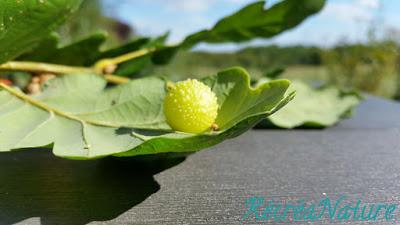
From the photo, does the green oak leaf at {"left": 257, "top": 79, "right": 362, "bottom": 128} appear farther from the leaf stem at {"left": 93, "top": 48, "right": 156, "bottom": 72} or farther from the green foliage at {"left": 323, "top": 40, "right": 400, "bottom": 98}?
the green foliage at {"left": 323, "top": 40, "right": 400, "bottom": 98}

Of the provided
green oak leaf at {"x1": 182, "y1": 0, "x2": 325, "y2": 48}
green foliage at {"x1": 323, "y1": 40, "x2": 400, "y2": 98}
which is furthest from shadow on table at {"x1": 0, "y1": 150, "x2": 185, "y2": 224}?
green foliage at {"x1": 323, "y1": 40, "x2": 400, "y2": 98}

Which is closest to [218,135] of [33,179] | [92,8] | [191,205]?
[191,205]

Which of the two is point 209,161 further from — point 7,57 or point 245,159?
point 7,57

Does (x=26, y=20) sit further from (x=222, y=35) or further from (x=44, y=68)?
(x=222, y=35)

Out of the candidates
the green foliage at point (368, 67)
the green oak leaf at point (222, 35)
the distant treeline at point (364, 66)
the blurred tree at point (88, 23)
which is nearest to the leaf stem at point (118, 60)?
the green oak leaf at point (222, 35)

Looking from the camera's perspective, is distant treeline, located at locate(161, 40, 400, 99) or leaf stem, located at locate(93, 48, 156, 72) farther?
distant treeline, located at locate(161, 40, 400, 99)

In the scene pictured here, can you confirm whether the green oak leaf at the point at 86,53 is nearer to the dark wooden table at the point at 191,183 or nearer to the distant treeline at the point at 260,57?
the dark wooden table at the point at 191,183
